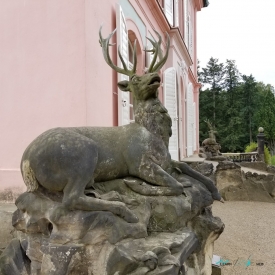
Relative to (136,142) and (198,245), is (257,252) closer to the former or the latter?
(198,245)

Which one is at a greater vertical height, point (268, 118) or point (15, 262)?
point (268, 118)

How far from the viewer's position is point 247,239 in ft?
15.6

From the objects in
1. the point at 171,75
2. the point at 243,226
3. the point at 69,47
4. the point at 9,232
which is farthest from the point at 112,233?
the point at 171,75

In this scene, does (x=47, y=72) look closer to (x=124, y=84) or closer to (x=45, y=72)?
(x=45, y=72)

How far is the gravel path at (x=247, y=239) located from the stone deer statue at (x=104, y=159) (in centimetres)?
184

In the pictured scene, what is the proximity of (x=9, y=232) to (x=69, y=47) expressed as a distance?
2.17m

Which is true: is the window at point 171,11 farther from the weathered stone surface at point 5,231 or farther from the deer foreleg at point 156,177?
the deer foreleg at point 156,177

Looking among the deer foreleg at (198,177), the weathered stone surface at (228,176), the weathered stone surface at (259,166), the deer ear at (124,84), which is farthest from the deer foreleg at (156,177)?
the weathered stone surface at (259,166)

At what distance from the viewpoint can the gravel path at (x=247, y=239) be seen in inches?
147

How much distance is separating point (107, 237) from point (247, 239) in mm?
3596

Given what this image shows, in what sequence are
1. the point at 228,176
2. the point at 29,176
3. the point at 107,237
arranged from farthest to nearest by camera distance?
the point at 228,176 → the point at 29,176 → the point at 107,237

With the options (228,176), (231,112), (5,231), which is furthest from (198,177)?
(231,112)

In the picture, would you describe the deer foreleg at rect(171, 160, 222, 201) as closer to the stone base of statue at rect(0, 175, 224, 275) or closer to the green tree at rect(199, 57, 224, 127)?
the stone base of statue at rect(0, 175, 224, 275)

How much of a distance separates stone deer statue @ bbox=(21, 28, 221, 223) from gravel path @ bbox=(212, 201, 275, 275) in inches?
72.5
